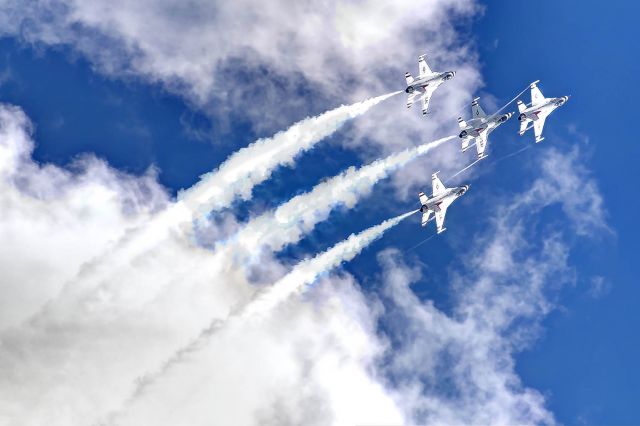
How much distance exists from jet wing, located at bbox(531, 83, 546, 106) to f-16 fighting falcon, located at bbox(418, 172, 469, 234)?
938 inches

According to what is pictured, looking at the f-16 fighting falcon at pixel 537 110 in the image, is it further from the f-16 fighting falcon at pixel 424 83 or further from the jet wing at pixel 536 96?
the f-16 fighting falcon at pixel 424 83

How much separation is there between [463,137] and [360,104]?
23.7 m

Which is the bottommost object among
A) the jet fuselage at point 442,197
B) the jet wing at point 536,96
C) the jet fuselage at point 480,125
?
the jet fuselage at point 442,197

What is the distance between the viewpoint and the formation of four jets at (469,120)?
164 m

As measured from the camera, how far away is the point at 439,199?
533ft

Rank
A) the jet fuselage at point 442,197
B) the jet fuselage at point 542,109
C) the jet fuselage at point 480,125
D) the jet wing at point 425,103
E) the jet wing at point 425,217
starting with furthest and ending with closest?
the jet wing at point 425,103 → the jet fuselage at point 542,109 → the jet fuselage at point 480,125 → the jet wing at point 425,217 → the jet fuselage at point 442,197

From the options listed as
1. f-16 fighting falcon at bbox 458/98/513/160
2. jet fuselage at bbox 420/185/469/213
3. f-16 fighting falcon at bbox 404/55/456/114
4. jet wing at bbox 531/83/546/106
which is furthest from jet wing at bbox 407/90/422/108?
jet wing at bbox 531/83/546/106

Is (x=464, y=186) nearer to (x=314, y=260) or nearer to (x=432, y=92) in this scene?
(x=432, y=92)

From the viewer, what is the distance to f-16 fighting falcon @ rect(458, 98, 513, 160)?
164 metres

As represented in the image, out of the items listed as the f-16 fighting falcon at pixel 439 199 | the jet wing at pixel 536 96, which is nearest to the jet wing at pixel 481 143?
the f-16 fighting falcon at pixel 439 199

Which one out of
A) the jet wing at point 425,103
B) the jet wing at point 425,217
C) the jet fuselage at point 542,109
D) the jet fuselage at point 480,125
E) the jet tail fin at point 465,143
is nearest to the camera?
the jet wing at point 425,217

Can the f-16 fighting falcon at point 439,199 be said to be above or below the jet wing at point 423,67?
below

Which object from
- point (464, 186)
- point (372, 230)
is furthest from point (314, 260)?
point (464, 186)

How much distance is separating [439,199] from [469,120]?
18.1 meters
